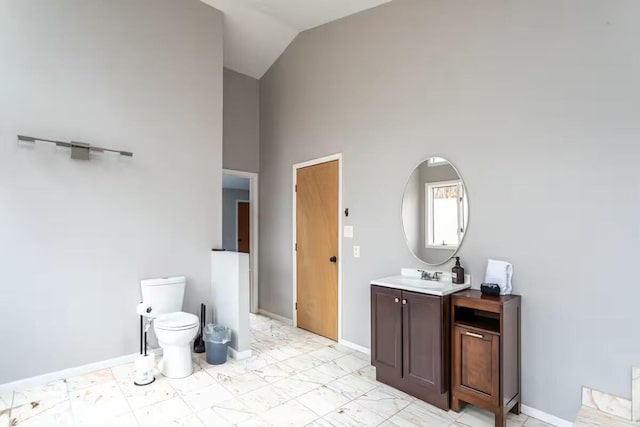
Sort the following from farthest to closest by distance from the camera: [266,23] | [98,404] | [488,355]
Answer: [266,23], [98,404], [488,355]

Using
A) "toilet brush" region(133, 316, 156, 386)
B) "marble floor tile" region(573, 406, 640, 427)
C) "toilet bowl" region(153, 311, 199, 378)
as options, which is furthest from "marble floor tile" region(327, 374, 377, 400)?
"toilet brush" region(133, 316, 156, 386)

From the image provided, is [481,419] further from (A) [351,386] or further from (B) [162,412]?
(B) [162,412]

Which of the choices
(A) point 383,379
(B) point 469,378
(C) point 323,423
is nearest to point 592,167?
(B) point 469,378

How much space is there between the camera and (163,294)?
3.36 meters

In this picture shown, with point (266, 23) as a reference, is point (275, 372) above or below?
below

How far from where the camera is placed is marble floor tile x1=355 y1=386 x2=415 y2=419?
248 centimetres

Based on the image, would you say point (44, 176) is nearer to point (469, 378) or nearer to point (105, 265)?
point (105, 265)

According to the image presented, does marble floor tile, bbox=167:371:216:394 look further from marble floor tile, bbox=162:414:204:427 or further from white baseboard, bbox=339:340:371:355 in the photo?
white baseboard, bbox=339:340:371:355

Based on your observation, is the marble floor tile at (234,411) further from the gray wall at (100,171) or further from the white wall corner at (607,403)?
the white wall corner at (607,403)

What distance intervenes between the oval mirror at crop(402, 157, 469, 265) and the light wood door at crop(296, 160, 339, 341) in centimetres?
100

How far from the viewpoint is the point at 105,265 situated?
3174mm

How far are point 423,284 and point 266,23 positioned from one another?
3.51 metres

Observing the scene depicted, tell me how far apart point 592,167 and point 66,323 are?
4194mm

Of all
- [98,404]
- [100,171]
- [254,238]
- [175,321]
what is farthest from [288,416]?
[254,238]
